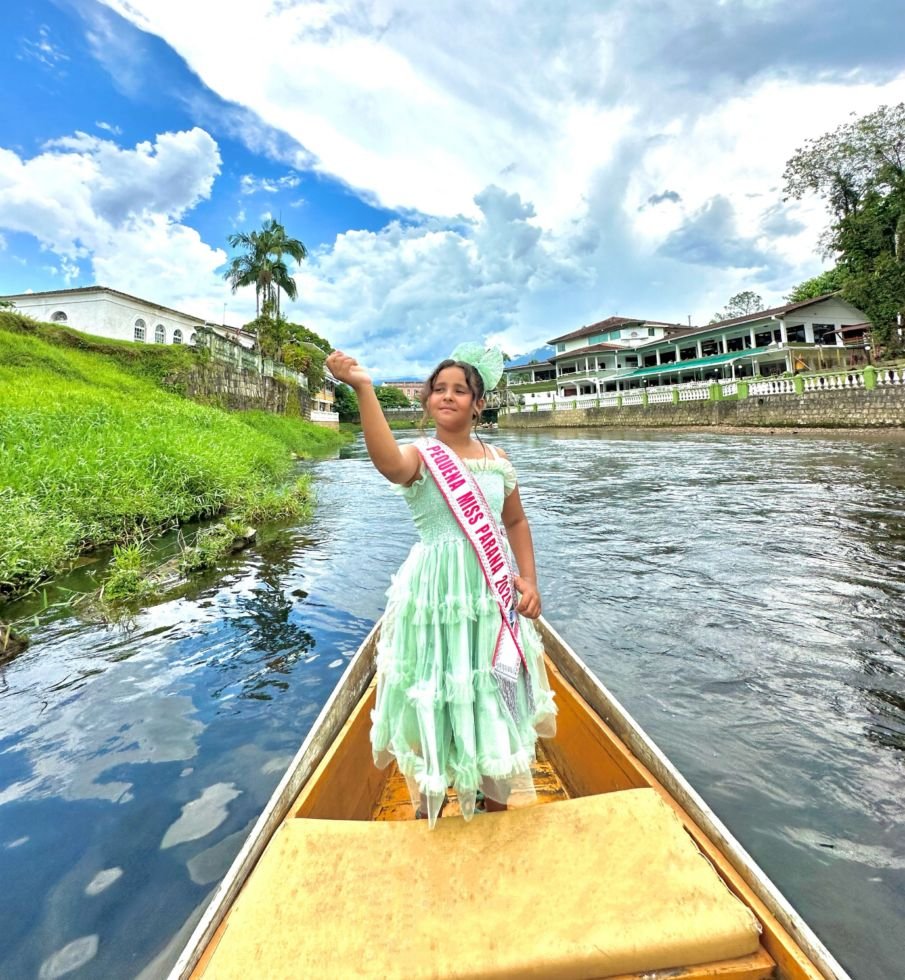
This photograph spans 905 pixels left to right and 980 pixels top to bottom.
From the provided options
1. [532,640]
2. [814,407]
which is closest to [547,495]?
[532,640]

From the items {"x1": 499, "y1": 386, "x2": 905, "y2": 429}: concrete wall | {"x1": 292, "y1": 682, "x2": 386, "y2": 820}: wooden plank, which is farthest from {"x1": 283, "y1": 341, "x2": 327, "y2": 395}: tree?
{"x1": 292, "y1": 682, "x2": 386, "y2": 820}: wooden plank

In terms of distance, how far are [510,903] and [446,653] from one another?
0.75 m

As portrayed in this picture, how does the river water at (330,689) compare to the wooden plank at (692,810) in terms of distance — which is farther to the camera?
the river water at (330,689)

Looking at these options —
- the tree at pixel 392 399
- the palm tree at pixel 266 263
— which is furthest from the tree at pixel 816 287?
the tree at pixel 392 399

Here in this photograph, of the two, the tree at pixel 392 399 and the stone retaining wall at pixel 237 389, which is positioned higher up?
the tree at pixel 392 399

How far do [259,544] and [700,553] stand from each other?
22.8 ft

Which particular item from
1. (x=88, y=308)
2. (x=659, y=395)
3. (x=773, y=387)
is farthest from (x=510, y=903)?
(x=88, y=308)

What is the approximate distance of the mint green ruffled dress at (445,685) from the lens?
1819mm

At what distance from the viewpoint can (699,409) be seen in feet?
104

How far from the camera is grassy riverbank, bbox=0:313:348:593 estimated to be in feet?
22.7

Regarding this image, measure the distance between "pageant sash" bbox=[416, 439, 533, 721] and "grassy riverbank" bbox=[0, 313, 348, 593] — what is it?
20.4ft

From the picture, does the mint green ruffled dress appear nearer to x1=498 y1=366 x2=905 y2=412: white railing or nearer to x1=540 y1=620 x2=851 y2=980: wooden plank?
x1=540 y1=620 x2=851 y2=980: wooden plank

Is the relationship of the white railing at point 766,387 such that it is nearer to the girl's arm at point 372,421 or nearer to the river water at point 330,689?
the river water at point 330,689

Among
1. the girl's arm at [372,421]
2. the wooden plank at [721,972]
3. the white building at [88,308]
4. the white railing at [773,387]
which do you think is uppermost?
the white building at [88,308]
